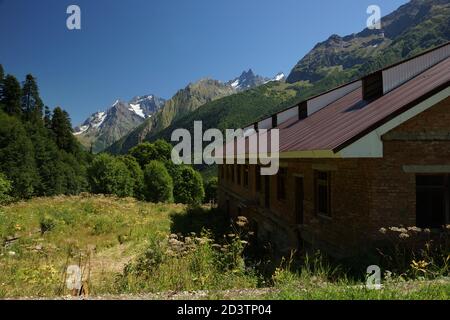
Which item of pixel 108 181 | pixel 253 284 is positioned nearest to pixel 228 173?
pixel 253 284

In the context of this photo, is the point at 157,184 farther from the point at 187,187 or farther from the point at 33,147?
the point at 33,147

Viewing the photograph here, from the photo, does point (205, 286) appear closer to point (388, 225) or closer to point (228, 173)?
point (388, 225)

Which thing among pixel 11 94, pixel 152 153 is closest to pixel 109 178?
pixel 152 153

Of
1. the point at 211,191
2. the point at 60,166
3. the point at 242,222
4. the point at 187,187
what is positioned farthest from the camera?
the point at 211,191

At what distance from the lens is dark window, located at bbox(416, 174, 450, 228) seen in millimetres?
9984

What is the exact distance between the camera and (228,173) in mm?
30984

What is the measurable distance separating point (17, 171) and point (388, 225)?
5946 centimetres

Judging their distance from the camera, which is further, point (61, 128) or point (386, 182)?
point (61, 128)

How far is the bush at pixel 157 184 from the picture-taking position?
6794 cm

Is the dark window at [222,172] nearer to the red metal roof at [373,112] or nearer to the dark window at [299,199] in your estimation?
the dark window at [299,199]

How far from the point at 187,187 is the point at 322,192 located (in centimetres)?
6560

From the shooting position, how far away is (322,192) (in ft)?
39.8

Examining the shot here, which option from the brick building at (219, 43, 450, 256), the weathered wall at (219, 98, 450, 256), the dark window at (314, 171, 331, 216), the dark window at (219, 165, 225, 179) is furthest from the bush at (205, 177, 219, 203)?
the weathered wall at (219, 98, 450, 256)

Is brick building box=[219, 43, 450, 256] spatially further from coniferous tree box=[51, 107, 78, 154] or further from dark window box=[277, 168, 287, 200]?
coniferous tree box=[51, 107, 78, 154]
